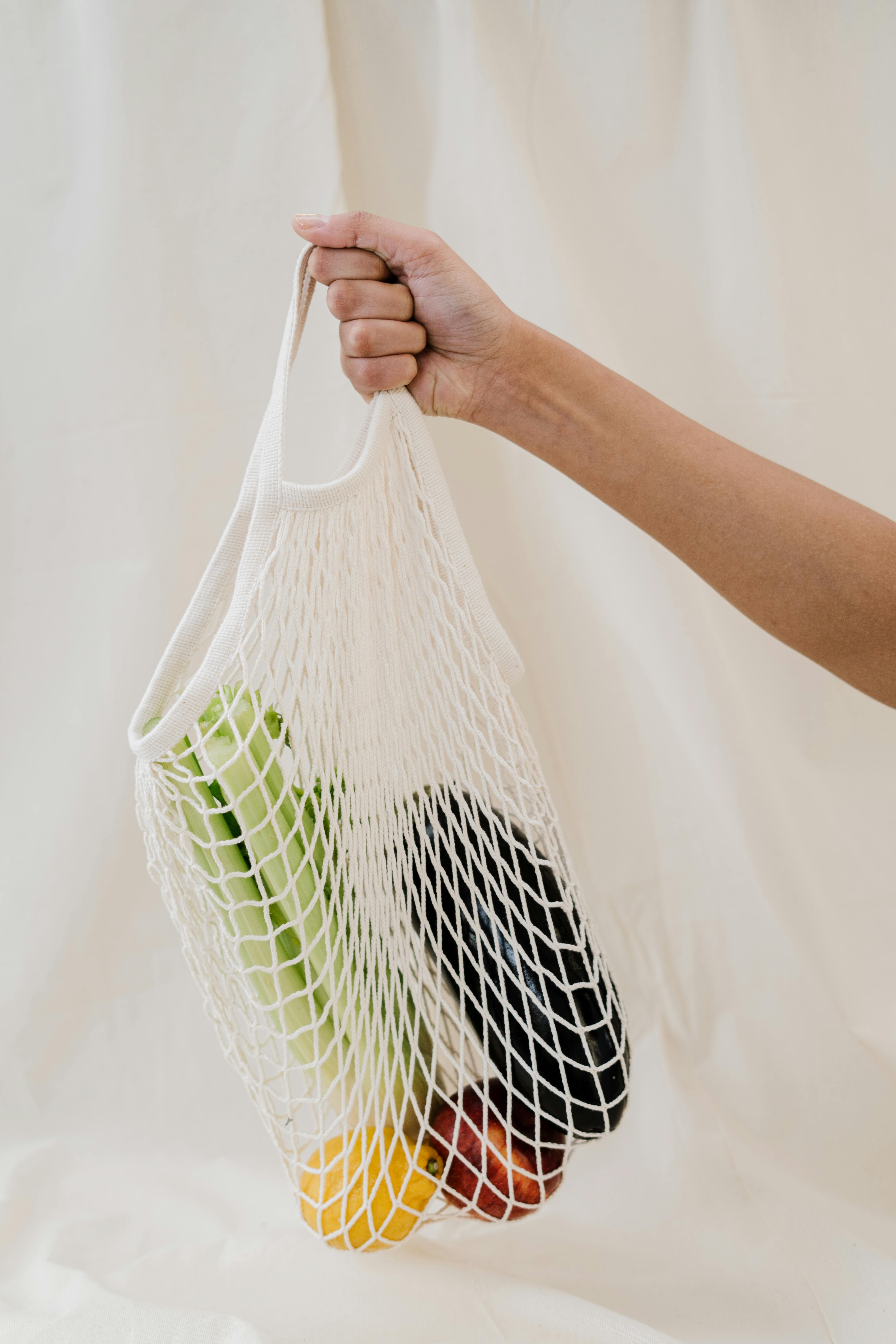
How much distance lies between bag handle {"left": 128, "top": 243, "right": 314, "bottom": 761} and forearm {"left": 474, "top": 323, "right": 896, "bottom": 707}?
22cm

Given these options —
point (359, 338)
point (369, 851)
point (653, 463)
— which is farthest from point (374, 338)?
point (369, 851)

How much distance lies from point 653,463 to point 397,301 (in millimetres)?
264

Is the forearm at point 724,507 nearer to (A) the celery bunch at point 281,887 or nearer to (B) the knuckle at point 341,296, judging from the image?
(B) the knuckle at point 341,296

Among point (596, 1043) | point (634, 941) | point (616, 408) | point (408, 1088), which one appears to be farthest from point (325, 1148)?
point (616, 408)

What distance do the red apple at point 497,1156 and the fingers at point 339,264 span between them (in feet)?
2.23

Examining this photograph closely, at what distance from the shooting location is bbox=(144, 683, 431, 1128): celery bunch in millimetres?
690

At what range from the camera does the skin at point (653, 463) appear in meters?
0.74

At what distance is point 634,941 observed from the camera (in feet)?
4.00

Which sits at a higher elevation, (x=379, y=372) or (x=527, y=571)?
(x=379, y=372)

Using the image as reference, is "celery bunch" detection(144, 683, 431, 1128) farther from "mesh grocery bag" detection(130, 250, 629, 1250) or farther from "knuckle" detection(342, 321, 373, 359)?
"knuckle" detection(342, 321, 373, 359)

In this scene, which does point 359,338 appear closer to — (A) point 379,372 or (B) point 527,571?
(A) point 379,372

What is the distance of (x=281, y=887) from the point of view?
0.76 metres

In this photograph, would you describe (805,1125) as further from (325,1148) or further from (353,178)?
(353,178)

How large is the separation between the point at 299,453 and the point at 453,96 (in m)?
0.43
